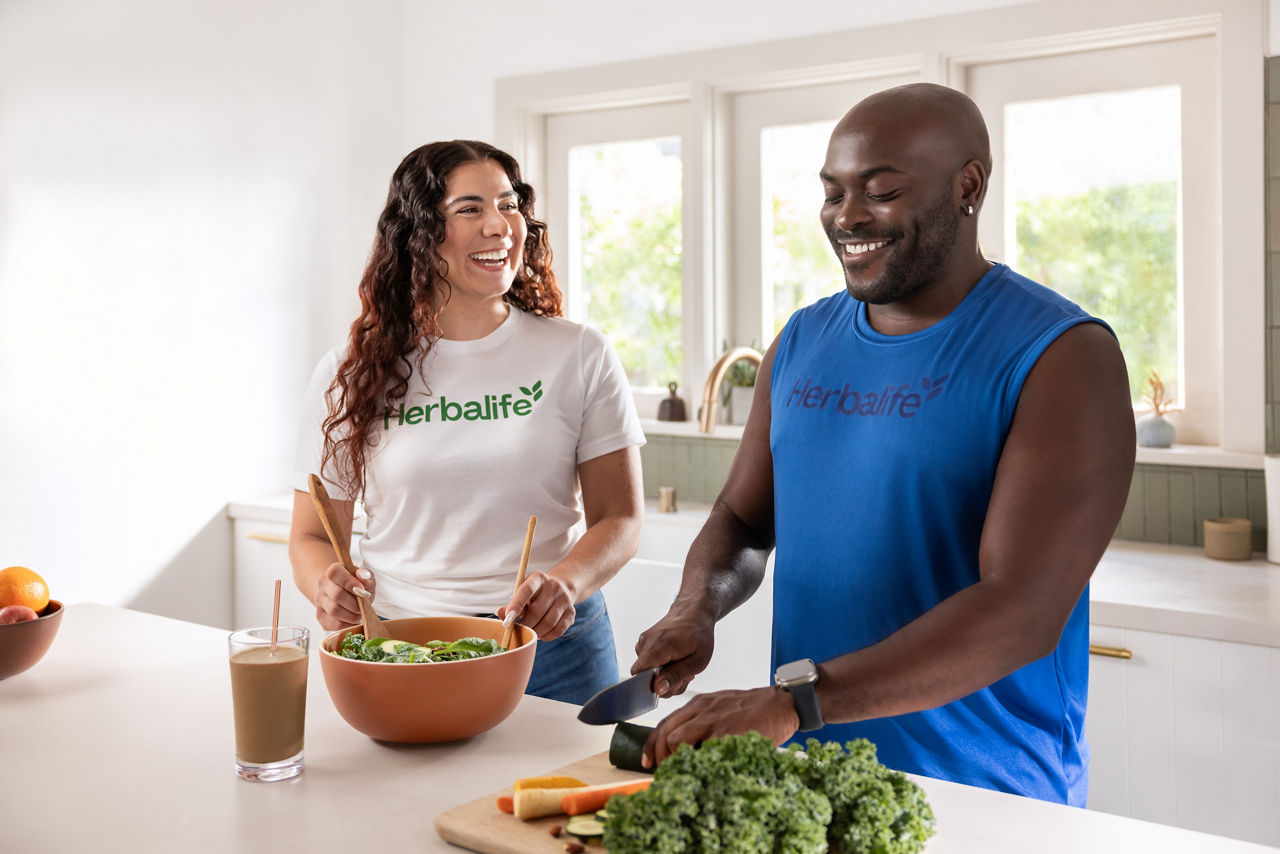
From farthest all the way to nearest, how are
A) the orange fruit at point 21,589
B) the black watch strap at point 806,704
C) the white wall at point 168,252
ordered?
1. the white wall at point 168,252
2. the orange fruit at point 21,589
3. the black watch strap at point 806,704

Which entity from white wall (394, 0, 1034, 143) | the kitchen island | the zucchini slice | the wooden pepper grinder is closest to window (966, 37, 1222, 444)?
white wall (394, 0, 1034, 143)

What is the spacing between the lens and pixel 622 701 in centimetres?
112

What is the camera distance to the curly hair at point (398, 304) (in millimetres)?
1673

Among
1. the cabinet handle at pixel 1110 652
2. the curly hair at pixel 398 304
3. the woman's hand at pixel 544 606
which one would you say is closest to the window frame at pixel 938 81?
the cabinet handle at pixel 1110 652

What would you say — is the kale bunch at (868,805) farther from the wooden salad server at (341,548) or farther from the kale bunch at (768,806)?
the wooden salad server at (341,548)

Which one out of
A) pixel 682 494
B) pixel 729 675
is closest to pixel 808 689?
pixel 729 675

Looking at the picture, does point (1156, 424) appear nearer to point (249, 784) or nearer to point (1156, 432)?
point (1156, 432)

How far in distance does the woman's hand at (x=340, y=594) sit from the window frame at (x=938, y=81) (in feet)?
6.41

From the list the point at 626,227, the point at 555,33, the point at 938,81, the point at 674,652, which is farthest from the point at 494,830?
the point at 555,33

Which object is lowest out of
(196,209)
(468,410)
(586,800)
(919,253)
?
(586,800)

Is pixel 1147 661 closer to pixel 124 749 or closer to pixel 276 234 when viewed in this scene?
pixel 124 749

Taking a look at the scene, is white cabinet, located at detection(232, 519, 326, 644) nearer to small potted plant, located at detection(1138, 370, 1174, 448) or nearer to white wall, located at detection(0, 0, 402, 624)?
white wall, located at detection(0, 0, 402, 624)

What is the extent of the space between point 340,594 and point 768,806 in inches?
27.5

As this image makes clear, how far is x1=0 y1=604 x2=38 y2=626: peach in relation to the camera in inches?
55.5
